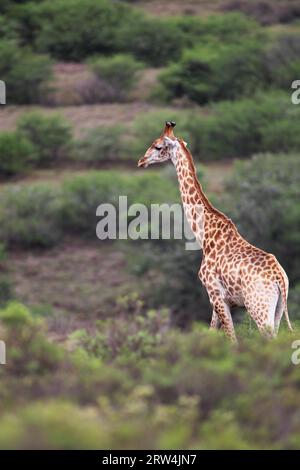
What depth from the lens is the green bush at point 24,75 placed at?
44.8 meters

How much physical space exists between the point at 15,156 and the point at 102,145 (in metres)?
2.53

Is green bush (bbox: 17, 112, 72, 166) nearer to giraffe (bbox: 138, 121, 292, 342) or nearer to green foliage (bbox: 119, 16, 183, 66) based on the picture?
green foliage (bbox: 119, 16, 183, 66)

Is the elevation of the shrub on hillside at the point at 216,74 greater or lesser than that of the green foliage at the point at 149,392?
greater

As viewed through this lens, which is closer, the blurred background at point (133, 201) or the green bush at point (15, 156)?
the blurred background at point (133, 201)

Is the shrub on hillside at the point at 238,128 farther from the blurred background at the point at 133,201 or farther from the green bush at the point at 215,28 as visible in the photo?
the green bush at the point at 215,28

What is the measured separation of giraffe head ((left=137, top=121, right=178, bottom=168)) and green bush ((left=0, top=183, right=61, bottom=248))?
20954mm

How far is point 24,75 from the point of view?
45156 mm

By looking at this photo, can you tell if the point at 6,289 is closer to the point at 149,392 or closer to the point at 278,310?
the point at 278,310

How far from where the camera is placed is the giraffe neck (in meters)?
12.5

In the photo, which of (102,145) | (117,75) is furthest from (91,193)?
(117,75)

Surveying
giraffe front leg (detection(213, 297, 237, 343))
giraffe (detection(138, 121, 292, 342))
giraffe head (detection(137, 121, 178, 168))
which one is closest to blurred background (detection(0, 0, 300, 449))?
giraffe front leg (detection(213, 297, 237, 343))

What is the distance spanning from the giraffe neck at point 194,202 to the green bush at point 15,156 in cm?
2543

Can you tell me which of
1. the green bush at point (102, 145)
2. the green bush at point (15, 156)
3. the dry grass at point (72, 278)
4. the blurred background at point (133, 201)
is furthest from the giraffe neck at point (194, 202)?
the green bush at point (15, 156)

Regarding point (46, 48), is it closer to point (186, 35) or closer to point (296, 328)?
point (186, 35)
